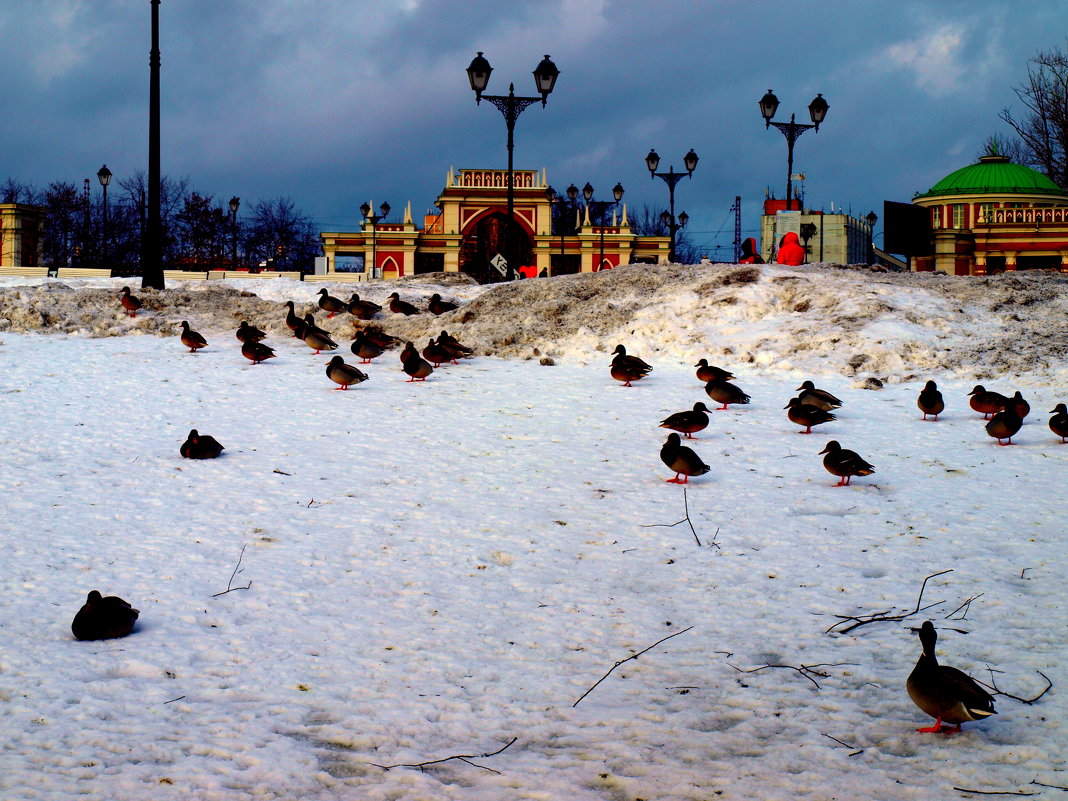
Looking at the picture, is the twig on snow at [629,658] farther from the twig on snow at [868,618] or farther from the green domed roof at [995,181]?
the green domed roof at [995,181]

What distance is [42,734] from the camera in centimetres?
363

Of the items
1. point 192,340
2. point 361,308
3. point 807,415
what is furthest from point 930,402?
point 192,340

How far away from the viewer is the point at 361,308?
1555 cm

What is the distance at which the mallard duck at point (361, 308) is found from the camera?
51.0 ft

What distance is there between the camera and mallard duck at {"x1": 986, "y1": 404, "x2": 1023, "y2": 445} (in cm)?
885

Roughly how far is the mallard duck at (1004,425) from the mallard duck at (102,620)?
7.43 metres

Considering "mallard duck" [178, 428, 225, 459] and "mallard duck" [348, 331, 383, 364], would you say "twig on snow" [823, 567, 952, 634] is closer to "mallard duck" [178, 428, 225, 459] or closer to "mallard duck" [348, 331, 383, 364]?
"mallard duck" [178, 428, 225, 459]

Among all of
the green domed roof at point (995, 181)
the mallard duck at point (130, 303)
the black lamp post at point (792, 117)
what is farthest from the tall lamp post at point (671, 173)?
the green domed roof at point (995, 181)

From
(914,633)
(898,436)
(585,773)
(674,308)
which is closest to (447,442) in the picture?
(898,436)

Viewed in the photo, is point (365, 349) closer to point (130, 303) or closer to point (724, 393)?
point (724, 393)

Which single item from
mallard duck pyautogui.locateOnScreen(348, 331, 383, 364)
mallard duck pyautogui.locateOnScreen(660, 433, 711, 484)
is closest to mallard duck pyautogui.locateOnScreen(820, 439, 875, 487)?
mallard duck pyautogui.locateOnScreen(660, 433, 711, 484)

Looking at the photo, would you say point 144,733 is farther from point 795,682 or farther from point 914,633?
point 914,633

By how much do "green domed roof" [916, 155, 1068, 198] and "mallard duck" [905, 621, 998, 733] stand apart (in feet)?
220

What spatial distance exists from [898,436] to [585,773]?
6849 millimetres
